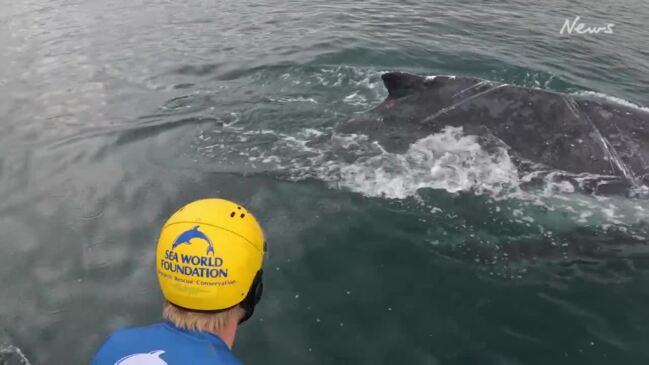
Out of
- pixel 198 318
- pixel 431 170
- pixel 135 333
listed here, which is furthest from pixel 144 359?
pixel 431 170

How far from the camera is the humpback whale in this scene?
25.8 feet

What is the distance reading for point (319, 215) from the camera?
25.8 ft

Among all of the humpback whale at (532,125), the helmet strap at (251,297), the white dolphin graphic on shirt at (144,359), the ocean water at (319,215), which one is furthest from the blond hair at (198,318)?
the humpback whale at (532,125)

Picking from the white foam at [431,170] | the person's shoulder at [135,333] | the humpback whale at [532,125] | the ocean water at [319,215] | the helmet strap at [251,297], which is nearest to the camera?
the person's shoulder at [135,333]

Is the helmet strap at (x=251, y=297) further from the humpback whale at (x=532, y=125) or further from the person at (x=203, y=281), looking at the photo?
the humpback whale at (x=532, y=125)

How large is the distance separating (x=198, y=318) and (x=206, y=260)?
0.39m

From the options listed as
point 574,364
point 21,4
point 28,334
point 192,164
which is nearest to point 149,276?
point 28,334

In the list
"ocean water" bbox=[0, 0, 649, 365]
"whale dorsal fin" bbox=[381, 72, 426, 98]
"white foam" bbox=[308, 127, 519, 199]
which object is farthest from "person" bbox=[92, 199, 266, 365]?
"whale dorsal fin" bbox=[381, 72, 426, 98]

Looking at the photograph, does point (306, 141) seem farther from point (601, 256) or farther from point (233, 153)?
point (601, 256)

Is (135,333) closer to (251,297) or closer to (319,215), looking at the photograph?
(251,297)

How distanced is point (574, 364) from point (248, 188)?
538 cm

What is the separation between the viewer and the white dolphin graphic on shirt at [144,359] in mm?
2867

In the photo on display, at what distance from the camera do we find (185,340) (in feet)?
10.0

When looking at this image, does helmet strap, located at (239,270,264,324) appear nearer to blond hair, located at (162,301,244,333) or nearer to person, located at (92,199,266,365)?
person, located at (92,199,266,365)
